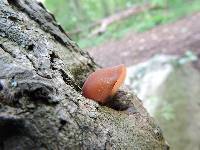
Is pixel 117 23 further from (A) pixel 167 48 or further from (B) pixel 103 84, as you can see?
(B) pixel 103 84

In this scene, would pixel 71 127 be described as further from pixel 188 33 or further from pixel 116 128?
pixel 188 33

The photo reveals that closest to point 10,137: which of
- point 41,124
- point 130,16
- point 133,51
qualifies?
point 41,124

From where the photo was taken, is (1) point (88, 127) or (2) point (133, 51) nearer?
(1) point (88, 127)

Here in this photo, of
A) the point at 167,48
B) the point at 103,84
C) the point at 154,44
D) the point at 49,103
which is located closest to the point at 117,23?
the point at 154,44

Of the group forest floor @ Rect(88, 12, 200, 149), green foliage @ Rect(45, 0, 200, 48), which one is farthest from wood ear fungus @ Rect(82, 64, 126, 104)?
green foliage @ Rect(45, 0, 200, 48)

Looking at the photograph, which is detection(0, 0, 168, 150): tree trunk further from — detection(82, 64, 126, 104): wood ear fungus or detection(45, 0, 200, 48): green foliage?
detection(45, 0, 200, 48): green foliage

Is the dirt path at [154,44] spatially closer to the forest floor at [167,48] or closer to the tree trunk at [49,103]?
the forest floor at [167,48]
